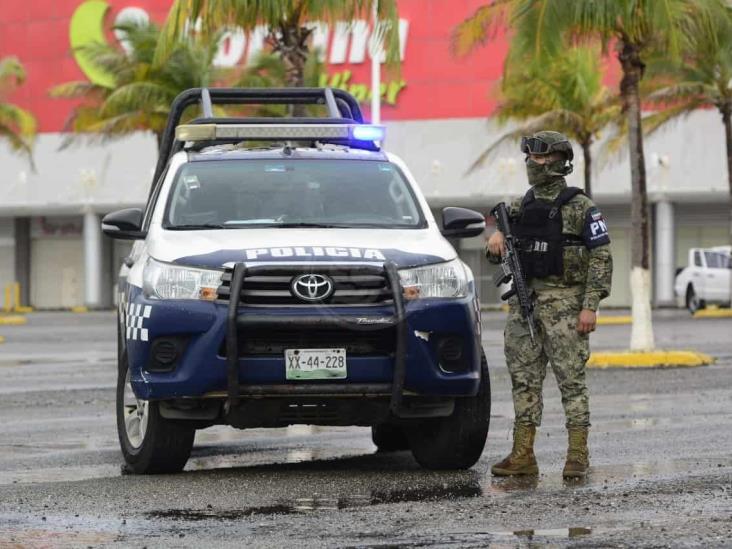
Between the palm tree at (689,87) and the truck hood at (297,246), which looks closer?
the truck hood at (297,246)

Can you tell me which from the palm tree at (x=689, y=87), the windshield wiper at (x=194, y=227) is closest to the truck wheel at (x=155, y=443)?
the windshield wiper at (x=194, y=227)

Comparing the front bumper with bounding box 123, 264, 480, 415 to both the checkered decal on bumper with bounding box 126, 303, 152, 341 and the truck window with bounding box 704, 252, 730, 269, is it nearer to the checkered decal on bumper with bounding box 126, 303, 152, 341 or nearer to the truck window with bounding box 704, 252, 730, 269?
the checkered decal on bumper with bounding box 126, 303, 152, 341

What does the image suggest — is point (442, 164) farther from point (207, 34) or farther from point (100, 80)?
point (207, 34)

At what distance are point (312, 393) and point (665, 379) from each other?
982 centimetres

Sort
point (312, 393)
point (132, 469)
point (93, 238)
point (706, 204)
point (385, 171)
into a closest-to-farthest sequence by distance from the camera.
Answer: point (312, 393), point (132, 469), point (385, 171), point (706, 204), point (93, 238)

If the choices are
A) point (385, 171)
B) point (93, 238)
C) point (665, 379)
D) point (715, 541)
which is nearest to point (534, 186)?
point (385, 171)

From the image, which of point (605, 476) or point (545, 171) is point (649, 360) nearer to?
point (545, 171)

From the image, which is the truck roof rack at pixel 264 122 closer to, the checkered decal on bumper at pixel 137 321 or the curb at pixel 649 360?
the checkered decal on bumper at pixel 137 321

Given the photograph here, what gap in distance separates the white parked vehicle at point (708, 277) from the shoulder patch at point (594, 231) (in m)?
32.4

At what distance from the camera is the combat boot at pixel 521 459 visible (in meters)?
9.26

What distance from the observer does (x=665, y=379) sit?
18156 mm

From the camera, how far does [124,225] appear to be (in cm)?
1000

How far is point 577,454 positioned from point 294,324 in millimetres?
1696

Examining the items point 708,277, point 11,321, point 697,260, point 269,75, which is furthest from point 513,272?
point 11,321
